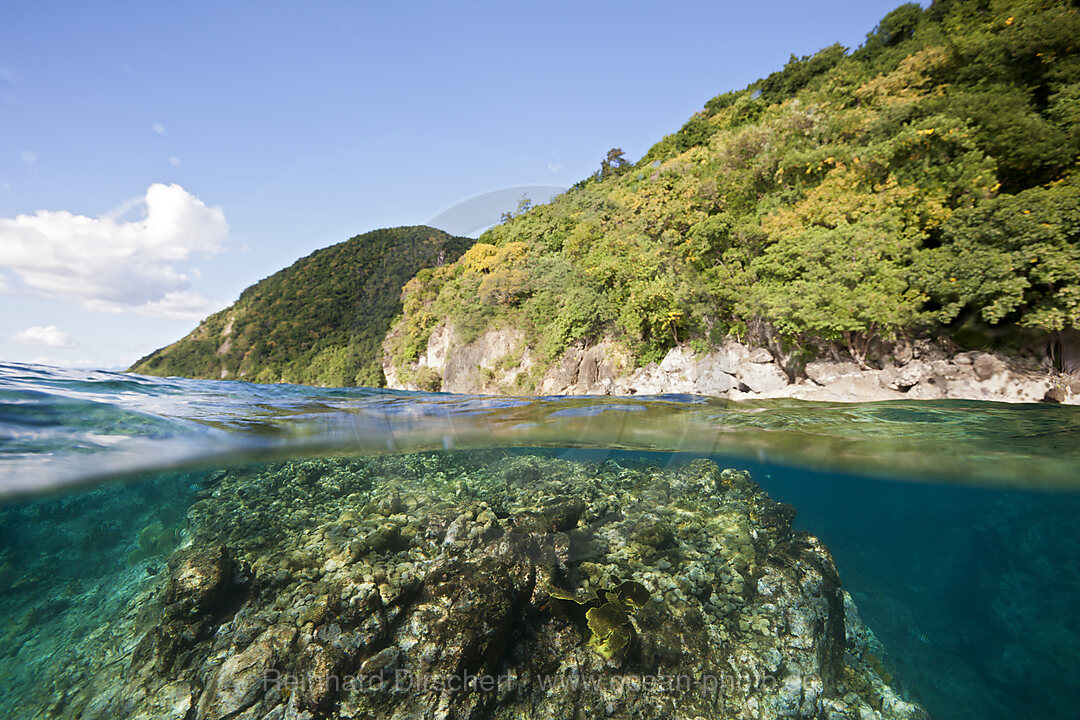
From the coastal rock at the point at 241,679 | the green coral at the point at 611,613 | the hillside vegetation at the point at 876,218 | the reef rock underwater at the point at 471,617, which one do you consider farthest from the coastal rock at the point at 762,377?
the coastal rock at the point at 241,679

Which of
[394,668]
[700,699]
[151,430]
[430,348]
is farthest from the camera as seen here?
[430,348]

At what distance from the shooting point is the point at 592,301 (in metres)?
20.1

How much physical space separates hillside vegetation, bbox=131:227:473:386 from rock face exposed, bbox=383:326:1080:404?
1835 cm

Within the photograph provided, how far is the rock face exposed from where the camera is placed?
36.1ft

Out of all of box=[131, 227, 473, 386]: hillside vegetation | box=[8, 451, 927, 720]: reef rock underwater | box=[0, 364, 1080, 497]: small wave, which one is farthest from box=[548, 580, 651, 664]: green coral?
box=[131, 227, 473, 386]: hillside vegetation

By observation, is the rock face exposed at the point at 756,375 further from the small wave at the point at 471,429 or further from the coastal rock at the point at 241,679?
the coastal rock at the point at 241,679

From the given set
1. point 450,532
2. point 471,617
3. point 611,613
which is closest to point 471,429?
point 450,532

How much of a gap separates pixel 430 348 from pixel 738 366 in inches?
887

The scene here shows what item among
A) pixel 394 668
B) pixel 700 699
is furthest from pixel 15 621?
pixel 700 699

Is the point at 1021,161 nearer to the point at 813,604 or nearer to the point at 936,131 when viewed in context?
the point at 936,131

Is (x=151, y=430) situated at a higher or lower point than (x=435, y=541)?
higher

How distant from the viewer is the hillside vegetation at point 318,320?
139 ft

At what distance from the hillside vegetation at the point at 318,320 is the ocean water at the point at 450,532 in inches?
1226

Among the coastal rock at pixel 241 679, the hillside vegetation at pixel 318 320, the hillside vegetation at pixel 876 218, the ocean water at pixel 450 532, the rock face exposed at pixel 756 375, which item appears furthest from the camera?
the hillside vegetation at pixel 318 320
